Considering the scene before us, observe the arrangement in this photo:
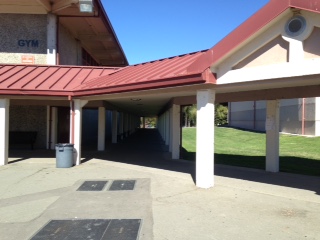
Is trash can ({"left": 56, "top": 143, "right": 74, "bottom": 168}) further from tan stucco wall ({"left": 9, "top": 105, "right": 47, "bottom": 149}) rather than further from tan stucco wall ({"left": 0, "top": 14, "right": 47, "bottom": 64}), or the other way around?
tan stucco wall ({"left": 0, "top": 14, "right": 47, "bottom": 64})

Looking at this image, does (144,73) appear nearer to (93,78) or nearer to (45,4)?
(93,78)

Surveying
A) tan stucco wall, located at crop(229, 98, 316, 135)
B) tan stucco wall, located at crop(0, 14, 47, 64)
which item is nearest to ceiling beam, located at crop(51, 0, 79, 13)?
tan stucco wall, located at crop(0, 14, 47, 64)

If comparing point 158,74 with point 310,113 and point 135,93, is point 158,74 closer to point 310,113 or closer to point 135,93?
point 135,93

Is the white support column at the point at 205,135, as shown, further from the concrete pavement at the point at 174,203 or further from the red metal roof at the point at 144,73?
the red metal roof at the point at 144,73

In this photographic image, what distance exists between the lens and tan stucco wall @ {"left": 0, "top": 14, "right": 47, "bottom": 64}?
17906mm

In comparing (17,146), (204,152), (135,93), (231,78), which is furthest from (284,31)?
(17,146)

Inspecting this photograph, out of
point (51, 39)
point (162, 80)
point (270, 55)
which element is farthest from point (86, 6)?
point (270, 55)

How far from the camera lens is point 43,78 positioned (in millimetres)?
13594

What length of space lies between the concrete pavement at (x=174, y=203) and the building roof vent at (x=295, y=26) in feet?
11.4

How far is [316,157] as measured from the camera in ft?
54.1

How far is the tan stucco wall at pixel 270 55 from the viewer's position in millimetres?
6976

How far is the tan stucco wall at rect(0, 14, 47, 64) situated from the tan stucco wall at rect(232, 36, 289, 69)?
13228 mm

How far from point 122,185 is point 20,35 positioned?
1255 cm

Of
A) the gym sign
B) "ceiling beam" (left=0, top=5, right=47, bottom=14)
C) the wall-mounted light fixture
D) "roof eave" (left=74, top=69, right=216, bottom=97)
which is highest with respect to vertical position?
"ceiling beam" (left=0, top=5, right=47, bottom=14)
